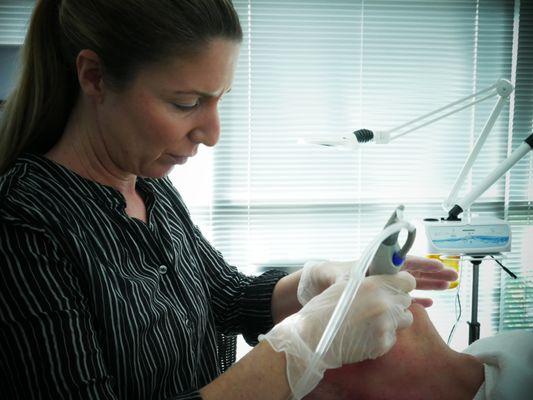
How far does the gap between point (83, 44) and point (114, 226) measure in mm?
346

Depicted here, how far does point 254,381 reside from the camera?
847 millimetres

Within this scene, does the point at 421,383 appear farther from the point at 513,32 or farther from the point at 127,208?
the point at 513,32

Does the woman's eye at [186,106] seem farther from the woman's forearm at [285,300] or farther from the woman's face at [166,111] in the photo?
the woman's forearm at [285,300]

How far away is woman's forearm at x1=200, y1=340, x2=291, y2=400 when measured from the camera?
0.84m

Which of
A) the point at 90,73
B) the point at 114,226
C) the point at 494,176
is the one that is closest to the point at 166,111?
the point at 90,73

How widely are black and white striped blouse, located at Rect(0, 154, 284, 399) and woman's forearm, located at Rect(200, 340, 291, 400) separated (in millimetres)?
54

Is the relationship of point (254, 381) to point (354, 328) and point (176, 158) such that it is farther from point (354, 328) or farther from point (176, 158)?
point (176, 158)

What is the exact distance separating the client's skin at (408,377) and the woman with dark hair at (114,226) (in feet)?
0.65

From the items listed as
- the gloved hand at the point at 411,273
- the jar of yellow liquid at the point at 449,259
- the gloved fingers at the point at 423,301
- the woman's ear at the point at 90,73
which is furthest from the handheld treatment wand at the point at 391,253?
the jar of yellow liquid at the point at 449,259

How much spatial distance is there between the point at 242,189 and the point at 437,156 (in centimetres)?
102

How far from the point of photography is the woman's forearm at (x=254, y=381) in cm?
84

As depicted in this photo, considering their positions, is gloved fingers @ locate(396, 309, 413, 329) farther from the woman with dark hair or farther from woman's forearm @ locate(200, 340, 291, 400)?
woman's forearm @ locate(200, 340, 291, 400)

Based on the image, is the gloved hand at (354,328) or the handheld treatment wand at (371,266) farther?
the gloved hand at (354,328)

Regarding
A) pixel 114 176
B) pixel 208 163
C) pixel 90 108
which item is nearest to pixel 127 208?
pixel 114 176
